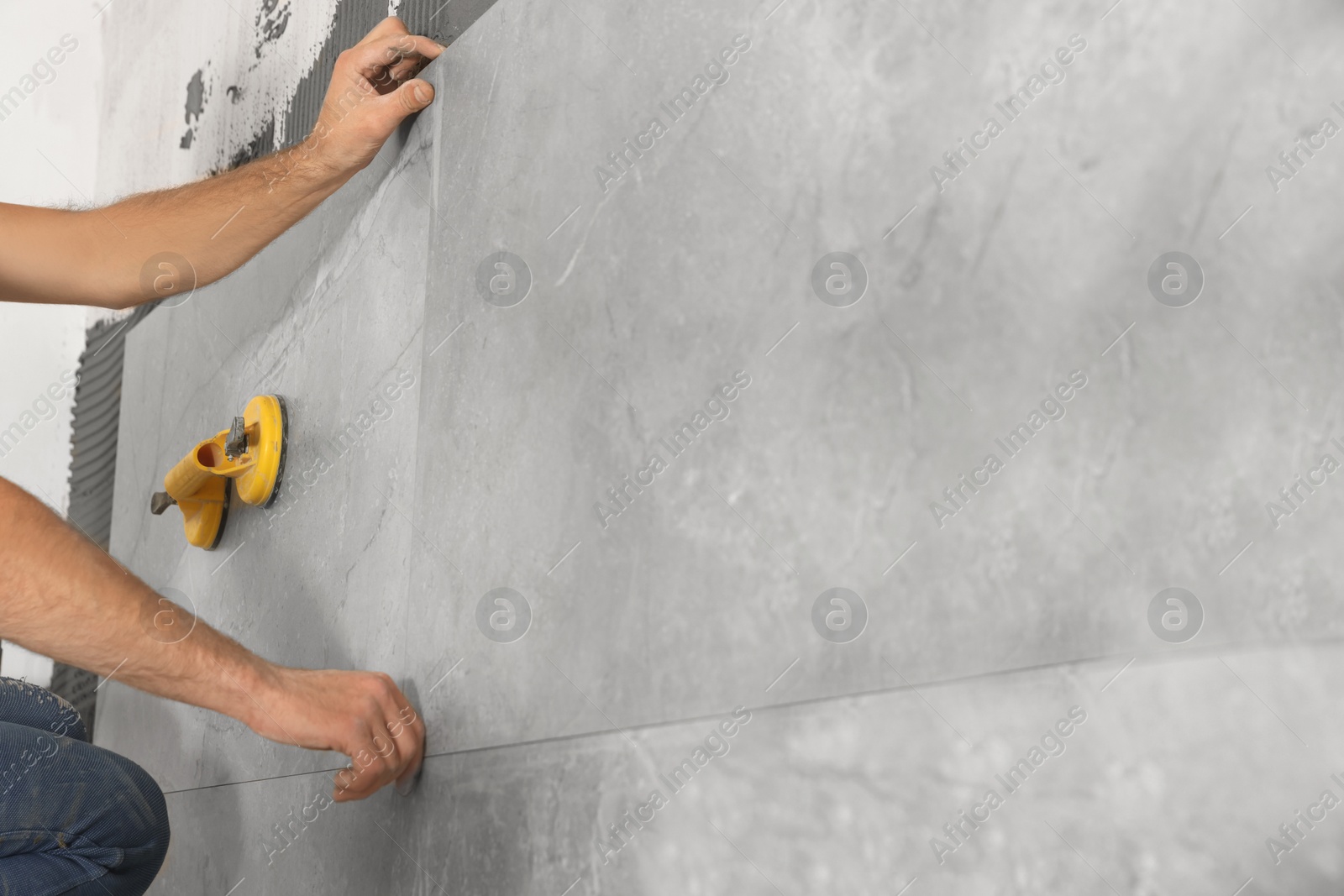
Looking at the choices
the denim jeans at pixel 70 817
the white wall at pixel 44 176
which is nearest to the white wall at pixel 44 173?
the white wall at pixel 44 176

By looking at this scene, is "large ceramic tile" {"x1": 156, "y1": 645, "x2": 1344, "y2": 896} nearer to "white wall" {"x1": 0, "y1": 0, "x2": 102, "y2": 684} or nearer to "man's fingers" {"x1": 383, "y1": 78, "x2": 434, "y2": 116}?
"man's fingers" {"x1": 383, "y1": 78, "x2": 434, "y2": 116}

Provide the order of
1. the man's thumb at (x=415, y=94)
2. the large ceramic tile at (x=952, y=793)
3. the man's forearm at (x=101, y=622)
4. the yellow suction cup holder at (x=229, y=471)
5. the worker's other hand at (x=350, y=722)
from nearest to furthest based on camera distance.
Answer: the large ceramic tile at (x=952, y=793), the man's forearm at (x=101, y=622), the worker's other hand at (x=350, y=722), the man's thumb at (x=415, y=94), the yellow suction cup holder at (x=229, y=471)

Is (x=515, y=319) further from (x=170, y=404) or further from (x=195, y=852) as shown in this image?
(x=170, y=404)

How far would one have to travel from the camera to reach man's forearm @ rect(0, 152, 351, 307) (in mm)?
1457

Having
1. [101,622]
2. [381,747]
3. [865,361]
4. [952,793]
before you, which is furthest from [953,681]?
[101,622]

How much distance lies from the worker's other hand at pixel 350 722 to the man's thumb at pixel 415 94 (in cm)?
74

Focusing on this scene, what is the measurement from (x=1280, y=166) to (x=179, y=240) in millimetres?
1423

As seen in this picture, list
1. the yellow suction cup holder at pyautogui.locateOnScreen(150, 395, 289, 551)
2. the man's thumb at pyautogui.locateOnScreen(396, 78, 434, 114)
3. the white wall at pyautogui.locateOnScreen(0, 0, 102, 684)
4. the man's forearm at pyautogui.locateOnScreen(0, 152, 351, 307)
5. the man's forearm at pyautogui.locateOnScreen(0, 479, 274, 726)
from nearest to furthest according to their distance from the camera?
1. the man's forearm at pyautogui.locateOnScreen(0, 479, 274, 726)
2. the man's thumb at pyautogui.locateOnScreen(396, 78, 434, 114)
3. the man's forearm at pyautogui.locateOnScreen(0, 152, 351, 307)
4. the yellow suction cup holder at pyautogui.locateOnScreen(150, 395, 289, 551)
5. the white wall at pyautogui.locateOnScreen(0, 0, 102, 684)

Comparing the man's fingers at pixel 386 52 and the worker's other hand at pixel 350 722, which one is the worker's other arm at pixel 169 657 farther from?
the man's fingers at pixel 386 52

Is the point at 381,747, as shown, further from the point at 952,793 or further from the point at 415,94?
the point at 415,94

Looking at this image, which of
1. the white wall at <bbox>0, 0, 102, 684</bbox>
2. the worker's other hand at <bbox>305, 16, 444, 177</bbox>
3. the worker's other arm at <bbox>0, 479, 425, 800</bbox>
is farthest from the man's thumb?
the white wall at <bbox>0, 0, 102, 684</bbox>

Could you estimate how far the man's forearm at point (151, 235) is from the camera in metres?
1.46

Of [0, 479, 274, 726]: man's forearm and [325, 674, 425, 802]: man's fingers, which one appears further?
[325, 674, 425, 802]: man's fingers

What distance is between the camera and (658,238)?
0.97 metres
